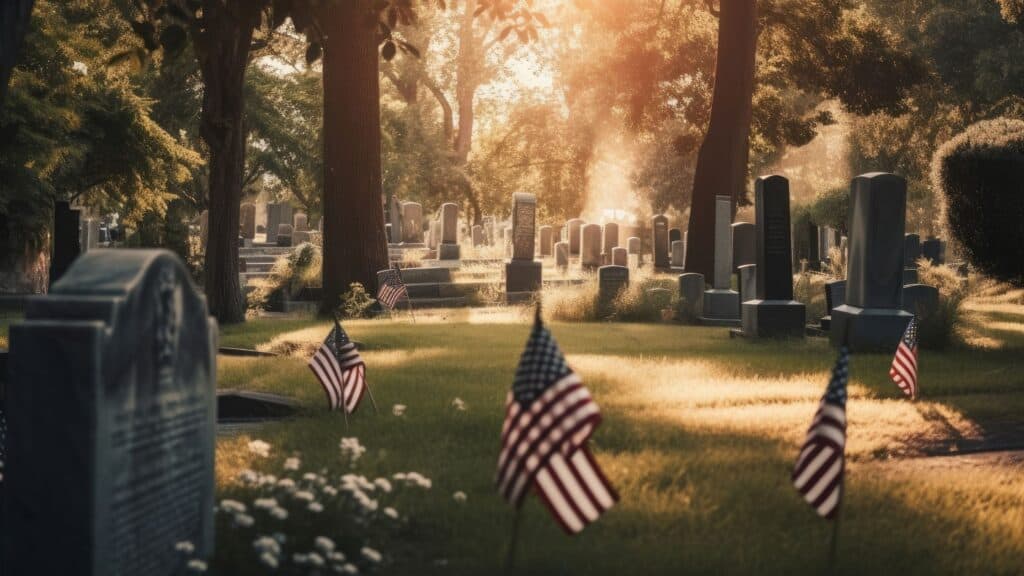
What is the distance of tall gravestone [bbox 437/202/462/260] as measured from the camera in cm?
4038

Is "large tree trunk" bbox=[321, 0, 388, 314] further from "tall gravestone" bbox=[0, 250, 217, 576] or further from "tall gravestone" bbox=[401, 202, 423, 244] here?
"tall gravestone" bbox=[401, 202, 423, 244]

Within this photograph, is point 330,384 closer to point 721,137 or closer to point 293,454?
point 293,454

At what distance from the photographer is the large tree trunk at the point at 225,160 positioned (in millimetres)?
19406

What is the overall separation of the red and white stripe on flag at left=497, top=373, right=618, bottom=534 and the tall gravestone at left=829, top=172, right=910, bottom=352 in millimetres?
11215

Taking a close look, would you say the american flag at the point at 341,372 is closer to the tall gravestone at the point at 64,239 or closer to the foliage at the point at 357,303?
the tall gravestone at the point at 64,239

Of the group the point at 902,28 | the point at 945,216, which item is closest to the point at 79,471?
the point at 945,216

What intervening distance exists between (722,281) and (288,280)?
10.1 metres

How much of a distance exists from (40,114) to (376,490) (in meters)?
17.5

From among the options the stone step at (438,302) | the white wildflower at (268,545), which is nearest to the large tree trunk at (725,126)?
the stone step at (438,302)

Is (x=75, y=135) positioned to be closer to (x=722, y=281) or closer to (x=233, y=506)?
(x=722, y=281)

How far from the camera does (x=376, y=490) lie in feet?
25.3

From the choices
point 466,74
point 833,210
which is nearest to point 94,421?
point 833,210

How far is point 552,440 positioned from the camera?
565 cm

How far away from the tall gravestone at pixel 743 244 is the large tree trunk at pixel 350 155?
27.8ft
